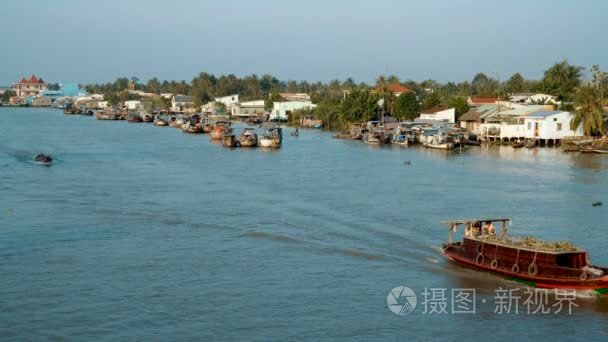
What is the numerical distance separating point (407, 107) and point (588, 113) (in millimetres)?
15744

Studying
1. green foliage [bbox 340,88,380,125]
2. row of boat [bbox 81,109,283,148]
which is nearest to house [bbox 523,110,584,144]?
row of boat [bbox 81,109,283,148]

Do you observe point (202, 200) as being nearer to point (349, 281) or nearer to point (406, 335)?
point (349, 281)

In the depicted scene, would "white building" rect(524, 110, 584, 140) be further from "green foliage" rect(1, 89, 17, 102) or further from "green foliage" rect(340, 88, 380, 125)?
"green foliage" rect(1, 89, 17, 102)

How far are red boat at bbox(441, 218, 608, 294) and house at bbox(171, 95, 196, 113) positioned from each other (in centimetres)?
7337

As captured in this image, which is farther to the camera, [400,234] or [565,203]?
[565,203]

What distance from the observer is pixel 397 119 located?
5134 cm

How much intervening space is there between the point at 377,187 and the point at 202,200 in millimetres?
5357

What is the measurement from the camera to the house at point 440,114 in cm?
4682

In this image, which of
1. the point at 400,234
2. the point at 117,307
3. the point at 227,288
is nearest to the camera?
the point at 117,307

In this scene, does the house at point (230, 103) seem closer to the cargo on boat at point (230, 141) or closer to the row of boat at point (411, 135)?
the row of boat at point (411, 135)

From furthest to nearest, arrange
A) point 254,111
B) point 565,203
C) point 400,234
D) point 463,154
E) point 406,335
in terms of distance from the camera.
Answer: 1. point 254,111
2. point 463,154
3. point 565,203
4. point 400,234
5. point 406,335

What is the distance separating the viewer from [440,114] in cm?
4747

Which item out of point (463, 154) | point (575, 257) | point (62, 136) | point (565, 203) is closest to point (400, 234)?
point (575, 257)

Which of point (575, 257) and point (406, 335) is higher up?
point (575, 257)
